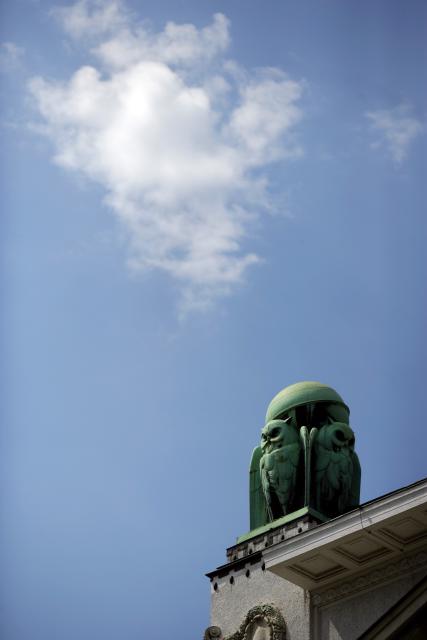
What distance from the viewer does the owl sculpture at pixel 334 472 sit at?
81.6 feet

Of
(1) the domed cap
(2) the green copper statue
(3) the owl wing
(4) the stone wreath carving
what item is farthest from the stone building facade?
(1) the domed cap

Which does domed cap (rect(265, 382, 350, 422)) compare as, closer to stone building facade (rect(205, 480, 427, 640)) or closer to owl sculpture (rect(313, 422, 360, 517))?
owl sculpture (rect(313, 422, 360, 517))

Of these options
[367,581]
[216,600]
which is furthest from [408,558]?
[216,600]

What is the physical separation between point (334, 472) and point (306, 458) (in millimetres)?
668

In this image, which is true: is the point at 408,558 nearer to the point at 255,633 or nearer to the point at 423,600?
the point at 423,600

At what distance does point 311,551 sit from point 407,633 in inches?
96.5

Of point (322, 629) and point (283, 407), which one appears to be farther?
point (283, 407)

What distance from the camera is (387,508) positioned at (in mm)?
20828

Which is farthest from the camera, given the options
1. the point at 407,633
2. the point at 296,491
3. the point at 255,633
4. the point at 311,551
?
the point at 296,491

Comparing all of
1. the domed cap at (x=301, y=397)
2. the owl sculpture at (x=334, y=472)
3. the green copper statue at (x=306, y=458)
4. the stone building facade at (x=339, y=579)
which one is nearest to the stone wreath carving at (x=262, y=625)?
the stone building facade at (x=339, y=579)

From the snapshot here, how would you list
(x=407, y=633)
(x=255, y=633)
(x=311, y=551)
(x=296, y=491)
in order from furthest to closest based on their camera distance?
(x=296, y=491), (x=255, y=633), (x=311, y=551), (x=407, y=633)

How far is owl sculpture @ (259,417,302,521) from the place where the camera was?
82.1 ft

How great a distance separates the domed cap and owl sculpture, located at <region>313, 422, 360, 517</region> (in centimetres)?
72

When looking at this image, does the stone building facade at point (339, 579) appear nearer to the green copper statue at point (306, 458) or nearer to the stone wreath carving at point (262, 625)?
the stone wreath carving at point (262, 625)
